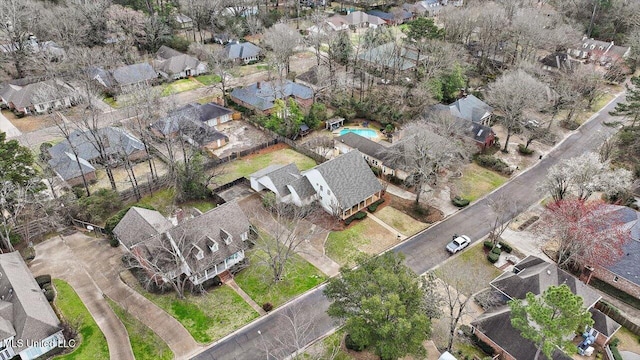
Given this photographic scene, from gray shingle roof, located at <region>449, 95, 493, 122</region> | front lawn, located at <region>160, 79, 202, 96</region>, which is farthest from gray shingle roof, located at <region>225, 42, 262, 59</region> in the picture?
gray shingle roof, located at <region>449, 95, 493, 122</region>

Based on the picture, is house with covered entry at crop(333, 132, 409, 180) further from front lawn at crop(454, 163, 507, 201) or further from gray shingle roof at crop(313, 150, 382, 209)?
front lawn at crop(454, 163, 507, 201)

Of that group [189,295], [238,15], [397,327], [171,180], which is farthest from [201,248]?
[238,15]

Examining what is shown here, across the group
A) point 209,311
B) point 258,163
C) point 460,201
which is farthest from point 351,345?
point 258,163

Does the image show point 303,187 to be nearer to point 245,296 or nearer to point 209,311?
point 245,296

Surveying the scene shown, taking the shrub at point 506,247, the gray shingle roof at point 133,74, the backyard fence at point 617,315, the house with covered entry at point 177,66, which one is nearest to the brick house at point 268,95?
the house with covered entry at point 177,66

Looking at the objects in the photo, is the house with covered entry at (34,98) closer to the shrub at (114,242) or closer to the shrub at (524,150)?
the shrub at (114,242)

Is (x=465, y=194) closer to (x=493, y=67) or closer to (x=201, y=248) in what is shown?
(x=201, y=248)
